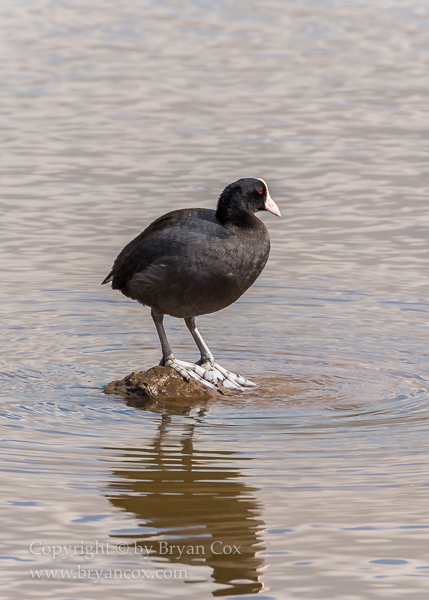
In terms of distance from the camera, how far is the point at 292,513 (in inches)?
244

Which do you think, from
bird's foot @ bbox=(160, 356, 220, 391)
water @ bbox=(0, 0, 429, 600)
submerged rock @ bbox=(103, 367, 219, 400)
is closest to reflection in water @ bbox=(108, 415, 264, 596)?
water @ bbox=(0, 0, 429, 600)

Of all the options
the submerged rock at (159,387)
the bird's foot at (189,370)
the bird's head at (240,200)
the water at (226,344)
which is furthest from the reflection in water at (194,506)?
the bird's head at (240,200)

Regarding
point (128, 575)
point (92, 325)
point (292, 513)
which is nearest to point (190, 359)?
point (92, 325)

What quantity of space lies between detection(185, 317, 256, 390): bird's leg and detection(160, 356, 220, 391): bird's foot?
2 centimetres

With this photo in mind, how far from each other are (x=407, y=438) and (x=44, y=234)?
20.3 feet

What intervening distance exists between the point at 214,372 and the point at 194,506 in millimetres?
2331

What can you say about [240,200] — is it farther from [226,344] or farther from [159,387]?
[226,344]

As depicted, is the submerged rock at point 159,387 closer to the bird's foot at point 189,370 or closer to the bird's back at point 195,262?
the bird's foot at point 189,370

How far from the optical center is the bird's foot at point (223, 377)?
8.58m

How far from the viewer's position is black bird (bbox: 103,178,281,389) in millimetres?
8023

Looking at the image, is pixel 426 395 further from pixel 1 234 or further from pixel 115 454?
pixel 1 234

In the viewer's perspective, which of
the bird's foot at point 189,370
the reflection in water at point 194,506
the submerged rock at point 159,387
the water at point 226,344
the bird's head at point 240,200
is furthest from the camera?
the bird's foot at point 189,370

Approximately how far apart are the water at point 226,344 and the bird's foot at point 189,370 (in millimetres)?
208

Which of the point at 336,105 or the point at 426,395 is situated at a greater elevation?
the point at 336,105
